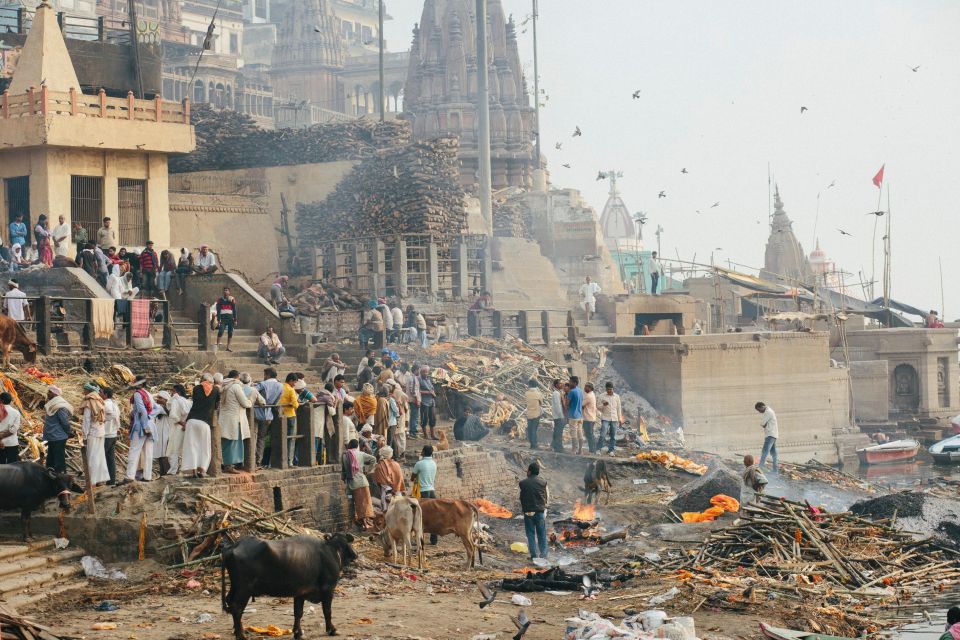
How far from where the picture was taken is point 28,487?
14500 millimetres

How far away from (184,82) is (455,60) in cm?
1505

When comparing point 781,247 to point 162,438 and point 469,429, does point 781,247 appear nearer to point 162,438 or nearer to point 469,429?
point 469,429

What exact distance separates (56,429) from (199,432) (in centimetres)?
167

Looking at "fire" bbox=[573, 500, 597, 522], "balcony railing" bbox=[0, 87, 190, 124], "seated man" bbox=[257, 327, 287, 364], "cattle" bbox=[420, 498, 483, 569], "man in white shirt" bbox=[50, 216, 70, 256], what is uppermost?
"balcony railing" bbox=[0, 87, 190, 124]

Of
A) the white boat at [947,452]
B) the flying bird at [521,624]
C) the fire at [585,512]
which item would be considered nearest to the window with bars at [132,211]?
the fire at [585,512]

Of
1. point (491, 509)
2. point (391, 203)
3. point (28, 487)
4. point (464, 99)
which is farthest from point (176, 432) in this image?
point (464, 99)

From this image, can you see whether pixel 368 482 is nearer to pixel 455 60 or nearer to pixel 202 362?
pixel 202 362

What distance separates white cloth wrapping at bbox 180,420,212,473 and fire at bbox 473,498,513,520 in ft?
18.3

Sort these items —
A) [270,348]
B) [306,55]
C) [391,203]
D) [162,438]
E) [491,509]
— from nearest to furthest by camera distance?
[162,438] < [491,509] < [270,348] < [391,203] < [306,55]

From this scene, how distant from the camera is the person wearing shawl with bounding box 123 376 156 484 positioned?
51.7 ft

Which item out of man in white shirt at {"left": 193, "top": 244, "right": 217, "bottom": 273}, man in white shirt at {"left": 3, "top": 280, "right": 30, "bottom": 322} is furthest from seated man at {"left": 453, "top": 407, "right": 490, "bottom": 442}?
man in white shirt at {"left": 3, "top": 280, "right": 30, "bottom": 322}

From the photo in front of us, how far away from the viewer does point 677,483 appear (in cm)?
2319

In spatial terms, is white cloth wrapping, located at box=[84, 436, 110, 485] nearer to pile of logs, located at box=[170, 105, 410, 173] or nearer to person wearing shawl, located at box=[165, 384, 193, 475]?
person wearing shawl, located at box=[165, 384, 193, 475]

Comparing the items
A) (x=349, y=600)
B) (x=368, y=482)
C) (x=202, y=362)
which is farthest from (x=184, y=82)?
(x=349, y=600)
